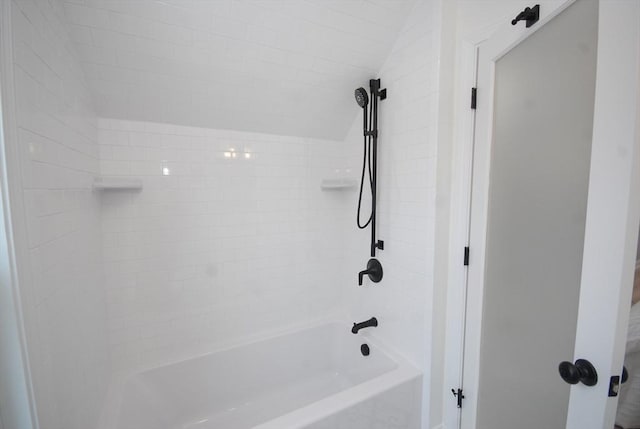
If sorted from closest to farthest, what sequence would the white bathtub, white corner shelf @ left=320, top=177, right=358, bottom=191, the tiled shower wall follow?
the white bathtub
the tiled shower wall
white corner shelf @ left=320, top=177, right=358, bottom=191

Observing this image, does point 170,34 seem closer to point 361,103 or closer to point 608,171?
point 361,103

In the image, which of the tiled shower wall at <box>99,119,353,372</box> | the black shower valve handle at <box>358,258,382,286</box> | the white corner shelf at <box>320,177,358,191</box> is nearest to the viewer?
the tiled shower wall at <box>99,119,353,372</box>

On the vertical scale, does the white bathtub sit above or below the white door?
below

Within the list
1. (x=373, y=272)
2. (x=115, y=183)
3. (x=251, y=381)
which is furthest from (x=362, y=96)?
(x=251, y=381)

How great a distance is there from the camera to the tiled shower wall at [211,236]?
5.27 feet

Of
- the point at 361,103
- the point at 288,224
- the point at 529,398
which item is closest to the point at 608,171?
the point at 529,398

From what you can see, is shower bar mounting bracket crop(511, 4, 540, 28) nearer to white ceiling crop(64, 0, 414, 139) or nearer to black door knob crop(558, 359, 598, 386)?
white ceiling crop(64, 0, 414, 139)

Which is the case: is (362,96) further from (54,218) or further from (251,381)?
(251,381)

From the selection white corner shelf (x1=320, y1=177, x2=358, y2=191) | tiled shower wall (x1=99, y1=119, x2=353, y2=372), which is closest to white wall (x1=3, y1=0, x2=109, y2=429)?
tiled shower wall (x1=99, y1=119, x2=353, y2=372)

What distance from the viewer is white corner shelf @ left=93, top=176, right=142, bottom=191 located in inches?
55.5

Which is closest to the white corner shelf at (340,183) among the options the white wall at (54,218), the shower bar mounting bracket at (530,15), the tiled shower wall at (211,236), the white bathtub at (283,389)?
the tiled shower wall at (211,236)

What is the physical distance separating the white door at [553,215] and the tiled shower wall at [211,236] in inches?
46.8

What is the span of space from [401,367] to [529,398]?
650 mm

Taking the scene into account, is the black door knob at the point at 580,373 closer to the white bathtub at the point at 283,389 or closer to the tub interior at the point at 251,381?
the white bathtub at the point at 283,389
